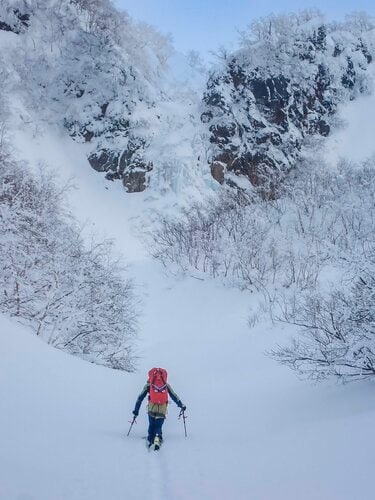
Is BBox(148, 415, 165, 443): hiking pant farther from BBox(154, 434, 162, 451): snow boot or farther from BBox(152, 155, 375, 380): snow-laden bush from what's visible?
BBox(152, 155, 375, 380): snow-laden bush

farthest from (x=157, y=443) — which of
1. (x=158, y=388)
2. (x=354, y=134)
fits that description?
(x=354, y=134)

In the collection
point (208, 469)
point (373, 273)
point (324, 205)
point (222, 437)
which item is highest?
point (324, 205)

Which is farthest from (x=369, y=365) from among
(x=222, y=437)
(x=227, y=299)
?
(x=227, y=299)

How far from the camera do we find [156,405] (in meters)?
7.57

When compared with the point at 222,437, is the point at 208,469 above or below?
below

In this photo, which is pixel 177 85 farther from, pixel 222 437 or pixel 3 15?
pixel 222 437

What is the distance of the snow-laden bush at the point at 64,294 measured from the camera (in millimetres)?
15664

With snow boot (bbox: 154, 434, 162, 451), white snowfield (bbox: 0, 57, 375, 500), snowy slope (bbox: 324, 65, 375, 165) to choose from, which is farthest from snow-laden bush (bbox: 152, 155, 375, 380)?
snow boot (bbox: 154, 434, 162, 451)

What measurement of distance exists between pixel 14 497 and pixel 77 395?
4707 millimetres

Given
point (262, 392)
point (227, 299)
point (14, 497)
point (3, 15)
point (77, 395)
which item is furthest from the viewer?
point (3, 15)

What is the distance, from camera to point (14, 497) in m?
4.23

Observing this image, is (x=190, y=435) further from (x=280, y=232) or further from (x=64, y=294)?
(x=280, y=232)

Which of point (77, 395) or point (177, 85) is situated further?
point (177, 85)

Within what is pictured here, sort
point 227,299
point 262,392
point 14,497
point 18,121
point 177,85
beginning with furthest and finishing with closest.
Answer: point 177,85 < point 18,121 < point 227,299 < point 262,392 < point 14,497
